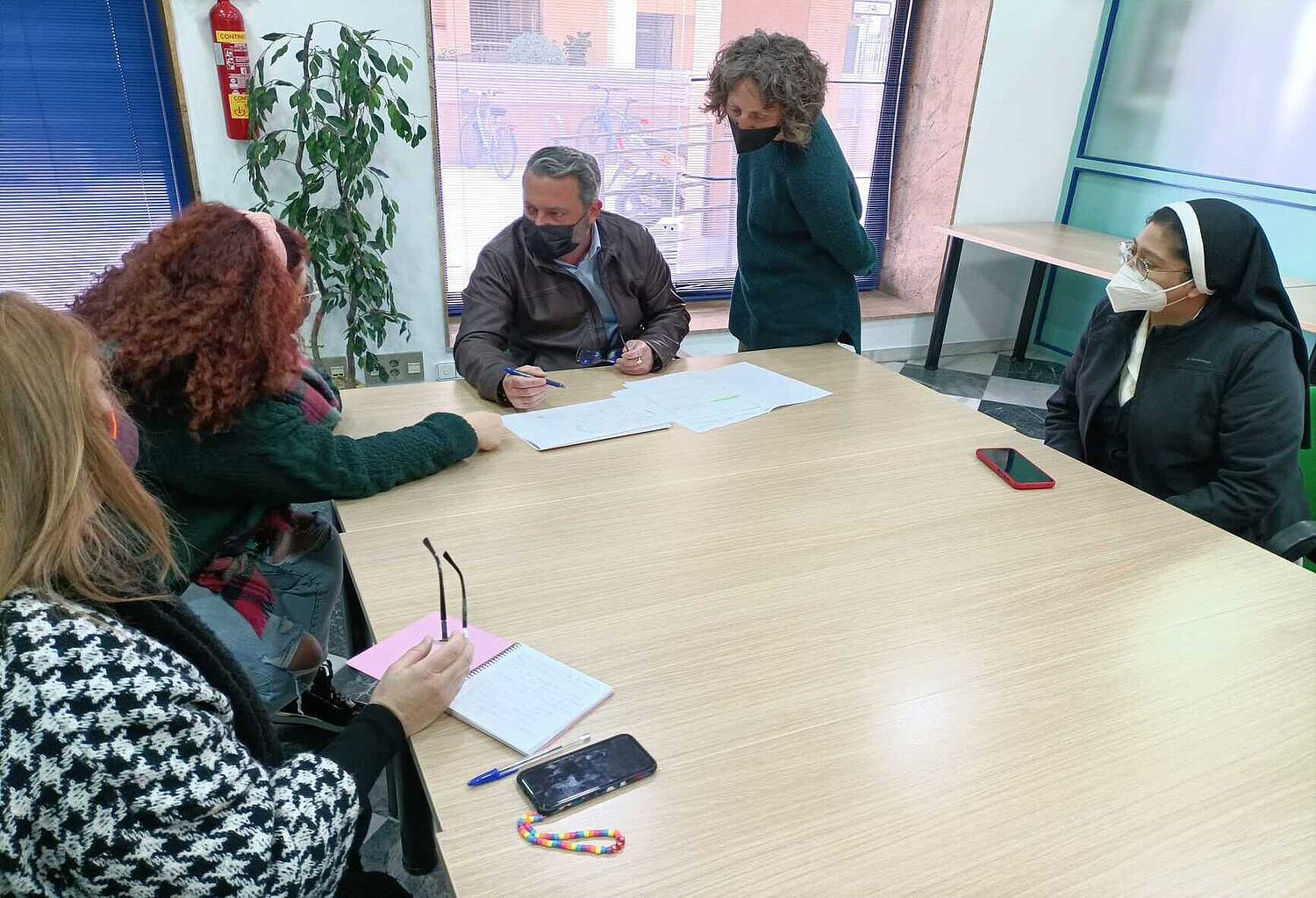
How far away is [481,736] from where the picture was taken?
101 centimetres

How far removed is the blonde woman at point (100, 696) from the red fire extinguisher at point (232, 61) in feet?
8.65

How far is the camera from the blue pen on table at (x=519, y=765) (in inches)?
36.7

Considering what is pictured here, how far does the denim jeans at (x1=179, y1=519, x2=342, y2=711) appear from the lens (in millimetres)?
1411

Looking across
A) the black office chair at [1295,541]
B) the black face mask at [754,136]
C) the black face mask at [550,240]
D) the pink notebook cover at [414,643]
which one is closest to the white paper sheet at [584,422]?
the black face mask at [550,240]

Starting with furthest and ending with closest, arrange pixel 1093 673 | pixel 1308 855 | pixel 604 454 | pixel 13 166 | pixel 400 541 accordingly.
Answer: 1. pixel 13 166
2. pixel 604 454
3. pixel 400 541
4. pixel 1093 673
5. pixel 1308 855

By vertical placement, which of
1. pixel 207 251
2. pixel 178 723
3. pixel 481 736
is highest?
pixel 207 251

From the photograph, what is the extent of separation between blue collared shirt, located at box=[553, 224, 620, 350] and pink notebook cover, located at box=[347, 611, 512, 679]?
129cm

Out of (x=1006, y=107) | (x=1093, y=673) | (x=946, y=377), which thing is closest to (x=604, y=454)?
(x=1093, y=673)

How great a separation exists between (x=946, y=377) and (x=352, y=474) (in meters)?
3.65

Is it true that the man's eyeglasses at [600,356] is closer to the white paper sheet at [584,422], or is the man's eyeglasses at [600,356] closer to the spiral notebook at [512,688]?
the white paper sheet at [584,422]

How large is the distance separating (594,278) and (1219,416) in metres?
1.49

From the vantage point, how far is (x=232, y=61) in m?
2.97

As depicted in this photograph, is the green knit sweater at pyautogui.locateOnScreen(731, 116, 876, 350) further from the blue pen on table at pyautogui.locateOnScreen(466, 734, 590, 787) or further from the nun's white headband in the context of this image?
the blue pen on table at pyautogui.locateOnScreen(466, 734, 590, 787)

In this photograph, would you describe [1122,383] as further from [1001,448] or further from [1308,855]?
[1308,855]
